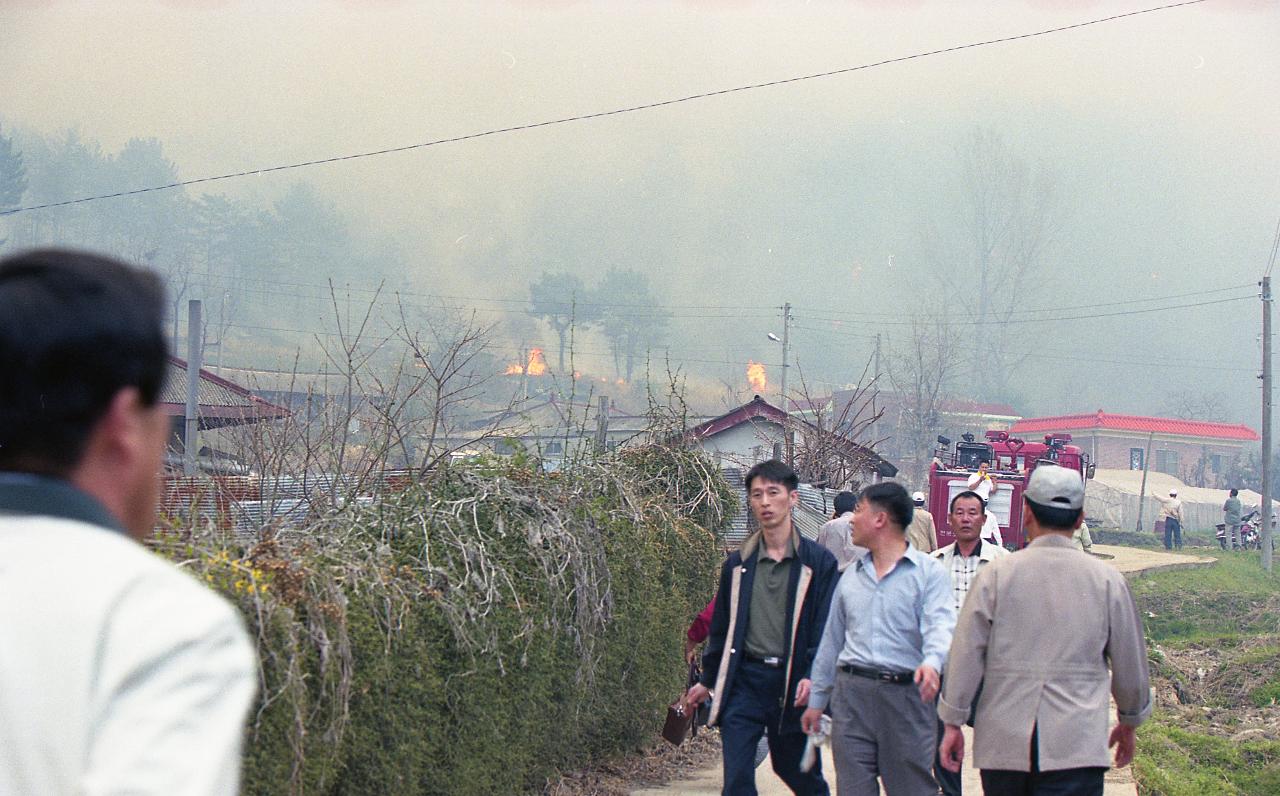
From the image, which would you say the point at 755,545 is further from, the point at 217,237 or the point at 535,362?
the point at 217,237

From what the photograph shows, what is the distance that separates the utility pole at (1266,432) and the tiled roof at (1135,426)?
3456 cm

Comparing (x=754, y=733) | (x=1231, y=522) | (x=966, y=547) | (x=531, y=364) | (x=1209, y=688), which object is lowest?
(x=1231, y=522)

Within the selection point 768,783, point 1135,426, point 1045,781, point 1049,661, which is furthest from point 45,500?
point 1135,426

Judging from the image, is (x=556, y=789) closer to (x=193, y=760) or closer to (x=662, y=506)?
(x=662, y=506)

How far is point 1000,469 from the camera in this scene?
23.6m

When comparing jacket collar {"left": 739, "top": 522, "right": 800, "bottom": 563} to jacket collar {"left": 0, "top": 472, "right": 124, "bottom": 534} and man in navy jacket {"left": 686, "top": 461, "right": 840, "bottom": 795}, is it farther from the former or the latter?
jacket collar {"left": 0, "top": 472, "right": 124, "bottom": 534}

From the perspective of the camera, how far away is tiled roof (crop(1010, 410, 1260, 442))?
241ft

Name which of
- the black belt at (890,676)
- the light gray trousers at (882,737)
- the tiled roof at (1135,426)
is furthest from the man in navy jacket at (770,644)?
the tiled roof at (1135,426)

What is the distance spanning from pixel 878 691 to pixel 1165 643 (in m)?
13.7

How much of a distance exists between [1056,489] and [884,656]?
1.12 meters

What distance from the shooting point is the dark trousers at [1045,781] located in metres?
4.70

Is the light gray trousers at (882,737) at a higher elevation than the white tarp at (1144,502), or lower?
higher

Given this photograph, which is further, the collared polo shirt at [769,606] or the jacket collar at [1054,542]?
the collared polo shirt at [769,606]

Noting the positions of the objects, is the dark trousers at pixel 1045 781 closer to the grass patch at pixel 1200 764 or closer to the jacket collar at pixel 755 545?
the jacket collar at pixel 755 545
